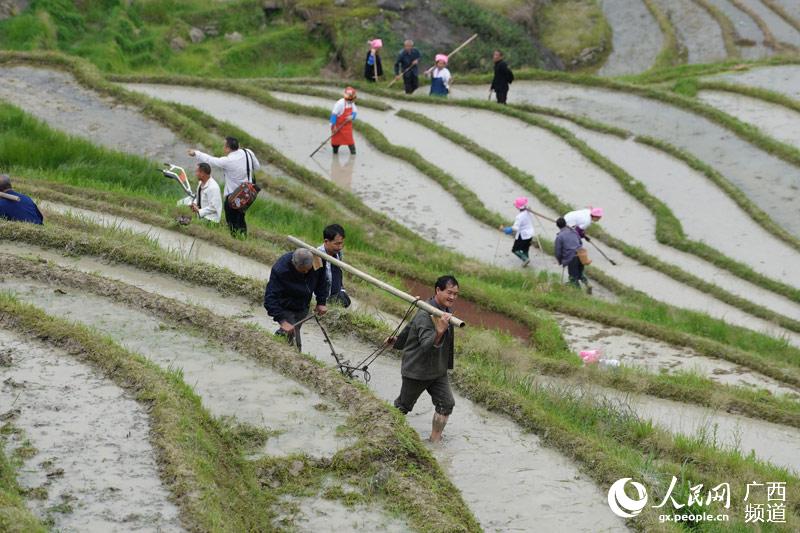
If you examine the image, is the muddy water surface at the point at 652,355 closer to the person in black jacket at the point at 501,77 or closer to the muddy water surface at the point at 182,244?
the muddy water surface at the point at 182,244

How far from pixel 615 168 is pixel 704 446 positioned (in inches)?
431

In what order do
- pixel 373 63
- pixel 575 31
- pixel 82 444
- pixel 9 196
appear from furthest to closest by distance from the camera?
1. pixel 575 31
2. pixel 373 63
3. pixel 9 196
4. pixel 82 444

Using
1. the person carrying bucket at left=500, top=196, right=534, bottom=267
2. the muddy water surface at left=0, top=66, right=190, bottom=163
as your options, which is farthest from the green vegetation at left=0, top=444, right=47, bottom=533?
the muddy water surface at left=0, top=66, right=190, bottom=163

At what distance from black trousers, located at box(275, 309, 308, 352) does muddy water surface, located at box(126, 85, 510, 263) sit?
263 inches

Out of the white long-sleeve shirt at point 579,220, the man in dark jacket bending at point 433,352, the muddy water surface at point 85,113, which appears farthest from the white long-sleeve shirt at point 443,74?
the man in dark jacket bending at point 433,352

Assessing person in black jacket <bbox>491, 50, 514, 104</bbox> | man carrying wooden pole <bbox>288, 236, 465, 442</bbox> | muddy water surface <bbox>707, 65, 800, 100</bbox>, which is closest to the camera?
man carrying wooden pole <bbox>288, 236, 465, 442</bbox>

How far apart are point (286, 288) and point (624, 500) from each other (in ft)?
10.9

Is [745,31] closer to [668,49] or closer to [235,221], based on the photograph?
[668,49]

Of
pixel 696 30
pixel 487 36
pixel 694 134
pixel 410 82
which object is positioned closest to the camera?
pixel 694 134

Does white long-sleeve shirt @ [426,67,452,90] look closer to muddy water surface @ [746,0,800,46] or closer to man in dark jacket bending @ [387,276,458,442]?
muddy water surface @ [746,0,800,46]

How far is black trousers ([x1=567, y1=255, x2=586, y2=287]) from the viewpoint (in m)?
15.5

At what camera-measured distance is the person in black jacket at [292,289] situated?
9.66 metres

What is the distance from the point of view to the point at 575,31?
35.6 meters

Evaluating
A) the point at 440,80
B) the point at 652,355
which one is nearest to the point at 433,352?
the point at 652,355
